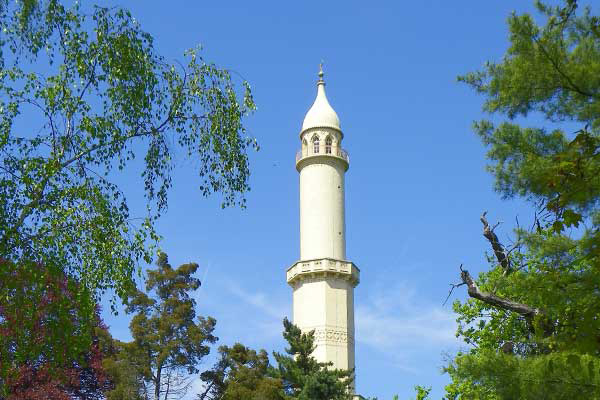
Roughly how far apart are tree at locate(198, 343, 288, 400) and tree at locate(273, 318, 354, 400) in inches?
20.8

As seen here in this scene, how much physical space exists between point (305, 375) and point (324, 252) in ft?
52.2

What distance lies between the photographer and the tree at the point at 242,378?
31672 millimetres

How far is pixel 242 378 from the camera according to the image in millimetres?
33062

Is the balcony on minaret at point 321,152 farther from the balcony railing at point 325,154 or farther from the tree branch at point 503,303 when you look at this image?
the tree branch at point 503,303

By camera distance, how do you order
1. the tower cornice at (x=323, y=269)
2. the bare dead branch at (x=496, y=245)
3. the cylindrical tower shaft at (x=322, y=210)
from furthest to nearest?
the cylindrical tower shaft at (x=322, y=210)
the tower cornice at (x=323, y=269)
the bare dead branch at (x=496, y=245)

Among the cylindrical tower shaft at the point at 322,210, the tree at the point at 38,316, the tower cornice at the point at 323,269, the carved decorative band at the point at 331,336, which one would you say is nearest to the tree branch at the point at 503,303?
the tree at the point at 38,316

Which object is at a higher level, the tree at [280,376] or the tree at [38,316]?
the tree at [280,376]

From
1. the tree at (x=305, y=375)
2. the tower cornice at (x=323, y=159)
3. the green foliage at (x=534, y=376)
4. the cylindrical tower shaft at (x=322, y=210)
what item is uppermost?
the tower cornice at (x=323, y=159)

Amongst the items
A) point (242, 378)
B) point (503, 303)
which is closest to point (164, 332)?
point (242, 378)

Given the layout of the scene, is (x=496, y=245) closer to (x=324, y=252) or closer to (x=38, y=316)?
(x=38, y=316)

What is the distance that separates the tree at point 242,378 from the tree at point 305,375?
0.53 metres

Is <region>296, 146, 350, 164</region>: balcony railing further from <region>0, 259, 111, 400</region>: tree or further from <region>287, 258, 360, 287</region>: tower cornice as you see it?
<region>0, 259, 111, 400</region>: tree

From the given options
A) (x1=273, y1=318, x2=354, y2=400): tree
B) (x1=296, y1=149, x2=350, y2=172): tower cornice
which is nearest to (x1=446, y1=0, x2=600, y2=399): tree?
(x1=273, y1=318, x2=354, y2=400): tree

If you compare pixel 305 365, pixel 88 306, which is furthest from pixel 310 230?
pixel 88 306
